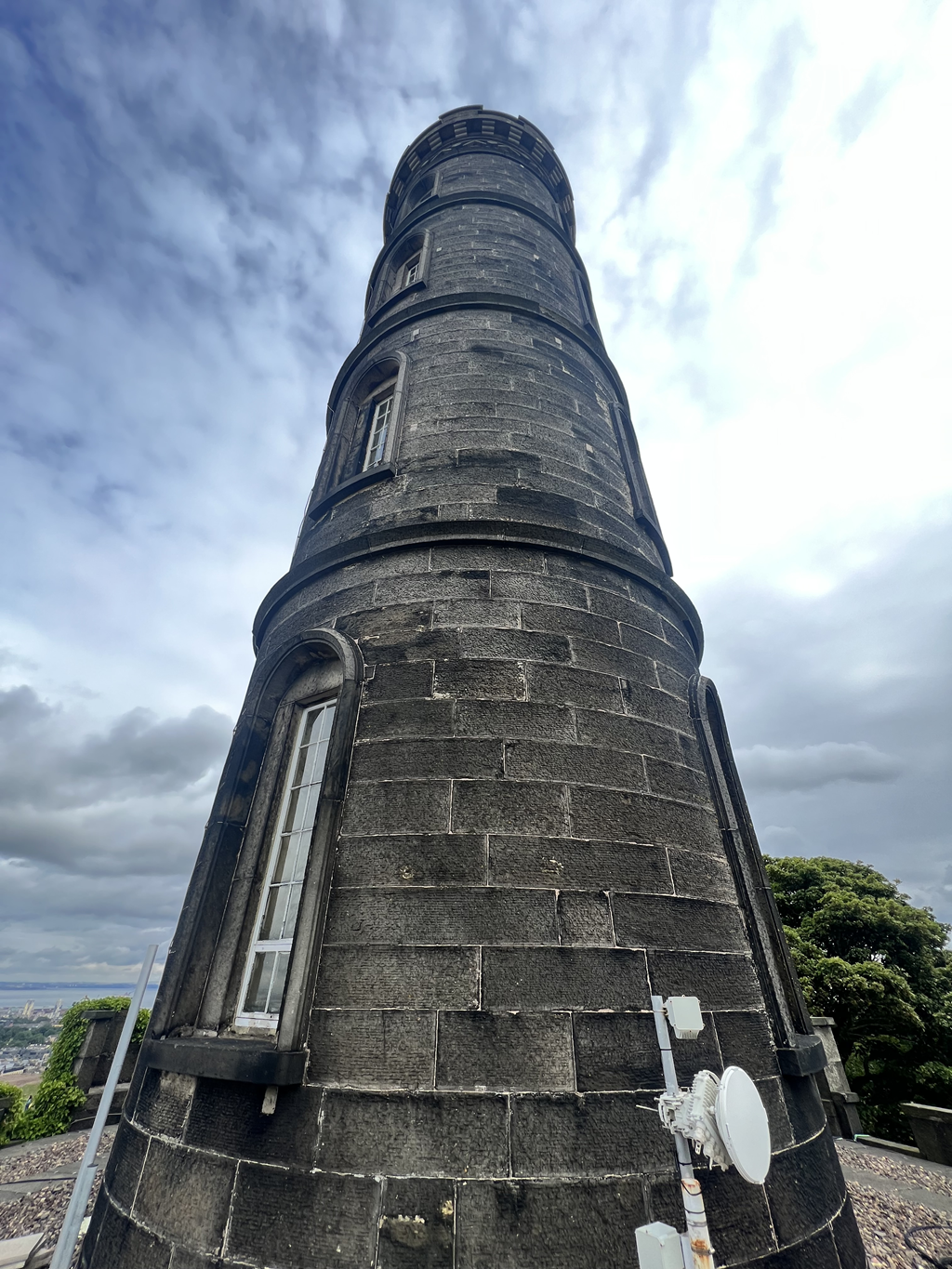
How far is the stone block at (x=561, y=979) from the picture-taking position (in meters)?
3.73

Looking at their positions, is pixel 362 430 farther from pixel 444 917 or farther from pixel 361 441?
pixel 444 917

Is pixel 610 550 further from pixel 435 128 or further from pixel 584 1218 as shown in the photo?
pixel 435 128

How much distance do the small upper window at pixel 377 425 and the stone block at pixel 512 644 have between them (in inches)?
155

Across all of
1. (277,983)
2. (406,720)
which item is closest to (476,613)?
(406,720)

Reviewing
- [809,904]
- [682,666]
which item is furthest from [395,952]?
[809,904]

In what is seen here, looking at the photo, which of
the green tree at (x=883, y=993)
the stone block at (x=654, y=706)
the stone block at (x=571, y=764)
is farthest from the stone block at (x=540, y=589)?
the green tree at (x=883, y=993)

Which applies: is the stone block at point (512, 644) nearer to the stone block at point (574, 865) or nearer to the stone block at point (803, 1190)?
the stone block at point (574, 865)

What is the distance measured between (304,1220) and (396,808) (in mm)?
2300

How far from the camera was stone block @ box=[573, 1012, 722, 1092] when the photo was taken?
3.60 meters

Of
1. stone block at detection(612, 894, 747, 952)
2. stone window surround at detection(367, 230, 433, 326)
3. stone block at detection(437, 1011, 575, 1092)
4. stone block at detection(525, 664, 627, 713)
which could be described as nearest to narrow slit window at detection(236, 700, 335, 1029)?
stone block at detection(437, 1011, 575, 1092)

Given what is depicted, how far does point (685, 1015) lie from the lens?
3268 mm

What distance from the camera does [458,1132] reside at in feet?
11.0

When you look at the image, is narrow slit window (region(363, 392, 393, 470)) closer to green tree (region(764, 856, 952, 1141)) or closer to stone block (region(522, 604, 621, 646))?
stone block (region(522, 604, 621, 646))

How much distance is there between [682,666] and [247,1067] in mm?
5148
